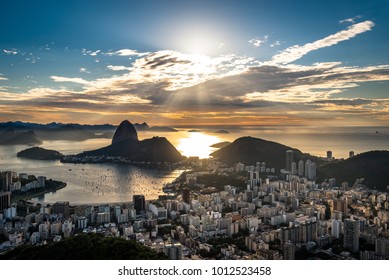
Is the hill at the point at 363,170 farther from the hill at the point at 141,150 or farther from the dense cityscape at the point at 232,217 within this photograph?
the hill at the point at 141,150

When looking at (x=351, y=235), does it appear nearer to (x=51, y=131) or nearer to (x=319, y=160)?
(x=319, y=160)

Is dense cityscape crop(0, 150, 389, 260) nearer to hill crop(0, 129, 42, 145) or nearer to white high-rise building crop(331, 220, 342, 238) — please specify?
white high-rise building crop(331, 220, 342, 238)

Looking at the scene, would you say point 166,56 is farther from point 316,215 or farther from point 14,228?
point 316,215

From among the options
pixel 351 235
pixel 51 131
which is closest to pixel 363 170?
pixel 351 235

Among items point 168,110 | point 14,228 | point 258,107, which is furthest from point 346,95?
point 14,228

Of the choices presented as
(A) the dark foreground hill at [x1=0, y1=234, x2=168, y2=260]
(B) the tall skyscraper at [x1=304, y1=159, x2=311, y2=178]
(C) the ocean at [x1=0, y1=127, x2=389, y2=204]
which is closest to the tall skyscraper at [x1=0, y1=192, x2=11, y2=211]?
(C) the ocean at [x1=0, y1=127, x2=389, y2=204]

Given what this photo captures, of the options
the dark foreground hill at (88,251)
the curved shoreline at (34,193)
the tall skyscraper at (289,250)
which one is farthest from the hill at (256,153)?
the curved shoreline at (34,193)
